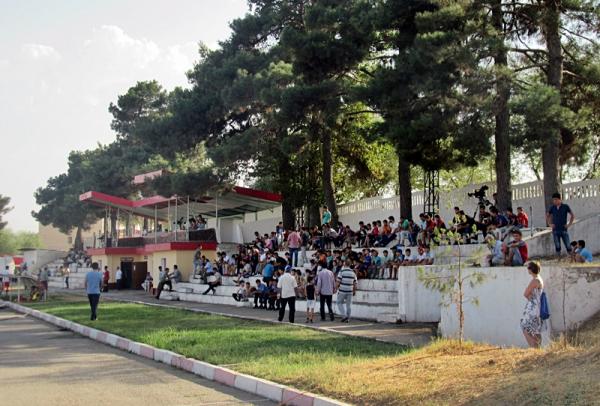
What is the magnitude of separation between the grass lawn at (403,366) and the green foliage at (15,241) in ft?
357

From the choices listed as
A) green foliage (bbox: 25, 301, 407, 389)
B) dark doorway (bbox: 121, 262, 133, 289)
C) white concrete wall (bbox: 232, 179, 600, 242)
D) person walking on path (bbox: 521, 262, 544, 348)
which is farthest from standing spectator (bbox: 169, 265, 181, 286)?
person walking on path (bbox: 521, 262, 544, 348)

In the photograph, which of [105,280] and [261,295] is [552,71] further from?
[105,280]

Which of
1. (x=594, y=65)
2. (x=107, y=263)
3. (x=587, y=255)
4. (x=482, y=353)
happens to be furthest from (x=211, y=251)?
(x=482, y=353)

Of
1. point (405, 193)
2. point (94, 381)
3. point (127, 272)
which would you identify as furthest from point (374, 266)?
point (127, 272)

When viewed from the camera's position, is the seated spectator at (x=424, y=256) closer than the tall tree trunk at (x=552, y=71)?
Yes

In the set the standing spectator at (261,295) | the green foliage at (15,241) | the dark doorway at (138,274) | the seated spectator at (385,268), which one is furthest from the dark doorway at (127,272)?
the green foliage at (15,241)

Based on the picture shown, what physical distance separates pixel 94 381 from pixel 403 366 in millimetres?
4596

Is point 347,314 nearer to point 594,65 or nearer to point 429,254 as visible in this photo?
point 429,254

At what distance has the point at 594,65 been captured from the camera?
21.6 meters

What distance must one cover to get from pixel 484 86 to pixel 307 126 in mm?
10819

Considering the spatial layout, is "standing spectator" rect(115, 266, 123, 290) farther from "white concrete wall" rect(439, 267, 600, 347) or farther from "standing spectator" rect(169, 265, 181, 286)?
"white concrete wall" rect(439, 267, 600, 347)

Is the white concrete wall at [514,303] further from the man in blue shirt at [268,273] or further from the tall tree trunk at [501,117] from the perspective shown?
the man in blue shirt at [268,273]

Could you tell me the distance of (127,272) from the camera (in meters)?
45.1

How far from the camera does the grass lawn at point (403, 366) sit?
22.7 feet
